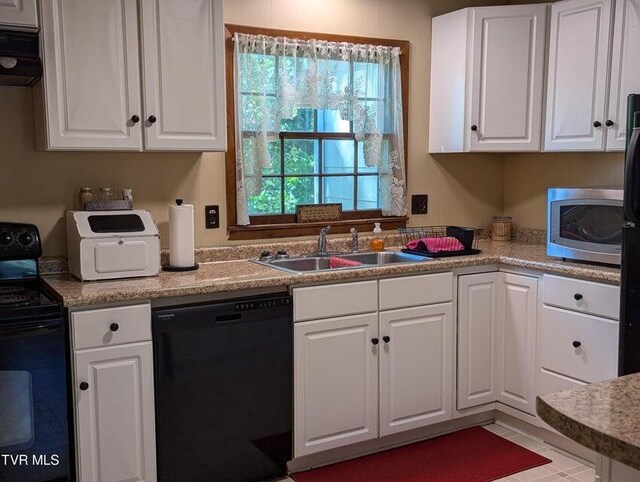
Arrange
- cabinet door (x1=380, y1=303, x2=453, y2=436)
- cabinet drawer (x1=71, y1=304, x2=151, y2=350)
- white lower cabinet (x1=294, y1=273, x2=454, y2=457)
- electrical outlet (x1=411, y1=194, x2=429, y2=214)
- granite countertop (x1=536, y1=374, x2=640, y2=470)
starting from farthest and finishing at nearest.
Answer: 1. electrical outlet (x1=411, y1=194, x2=429, y2=214)
2. cabinet door (x1=380, y1=303, x2=453, y2=436)
3. white lower cabinet (x1=294, y1=273, x2=454, y2=457)
4. cabinet drawer (x1=71, y1=304, x2=151, y2=350)
5. granite countertop (x1=536, y1=374, x2=640, y2=470)

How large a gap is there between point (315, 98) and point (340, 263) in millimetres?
862

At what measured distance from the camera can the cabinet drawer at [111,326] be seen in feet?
7.73

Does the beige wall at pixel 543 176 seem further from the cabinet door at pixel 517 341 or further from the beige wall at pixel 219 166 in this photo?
the cabinet door at pixel 517 341

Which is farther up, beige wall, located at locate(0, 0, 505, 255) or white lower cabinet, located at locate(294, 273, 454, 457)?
beige wall, located at locate(0, 0, 505, 255)

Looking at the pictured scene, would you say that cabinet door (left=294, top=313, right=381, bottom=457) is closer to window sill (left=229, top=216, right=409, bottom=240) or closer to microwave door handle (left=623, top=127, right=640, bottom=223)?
window sill (left=229, top=216, right=409, bottom=240)

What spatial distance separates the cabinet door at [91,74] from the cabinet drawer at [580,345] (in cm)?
207

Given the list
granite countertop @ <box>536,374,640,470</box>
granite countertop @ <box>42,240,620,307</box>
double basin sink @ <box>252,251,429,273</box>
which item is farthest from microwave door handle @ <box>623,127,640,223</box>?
double basin sink @ <box>252,251,429,273</box>

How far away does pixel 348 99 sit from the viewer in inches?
137

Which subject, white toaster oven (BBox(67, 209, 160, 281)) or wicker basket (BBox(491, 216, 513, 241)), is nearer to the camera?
white toaster oven (BBox(67, 209, 160, 281))

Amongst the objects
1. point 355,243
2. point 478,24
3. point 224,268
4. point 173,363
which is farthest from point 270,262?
point 478,24

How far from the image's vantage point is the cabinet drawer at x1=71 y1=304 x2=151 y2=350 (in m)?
2.36

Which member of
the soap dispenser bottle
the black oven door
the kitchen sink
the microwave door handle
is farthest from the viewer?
the soap dispenser bottle

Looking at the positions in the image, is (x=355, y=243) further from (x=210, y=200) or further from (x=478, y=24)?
(x=478, y=24)

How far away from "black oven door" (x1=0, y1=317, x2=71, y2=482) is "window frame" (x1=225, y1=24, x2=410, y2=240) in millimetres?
1169
